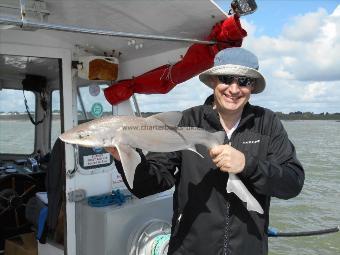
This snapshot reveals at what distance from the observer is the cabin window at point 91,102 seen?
4.86 m

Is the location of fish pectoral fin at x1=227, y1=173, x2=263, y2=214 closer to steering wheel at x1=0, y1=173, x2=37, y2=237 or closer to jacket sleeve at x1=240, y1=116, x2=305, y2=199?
jacket sleeve at x1=240, y1=116, x2=305, y2=199

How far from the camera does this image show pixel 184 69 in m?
3.75

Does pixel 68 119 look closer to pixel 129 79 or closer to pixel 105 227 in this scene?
pixel 129 79

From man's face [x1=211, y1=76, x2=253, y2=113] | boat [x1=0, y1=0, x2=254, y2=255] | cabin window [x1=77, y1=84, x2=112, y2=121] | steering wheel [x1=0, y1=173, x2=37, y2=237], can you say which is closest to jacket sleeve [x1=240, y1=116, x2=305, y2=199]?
man's face [x1=211, y1=76, x2=253, y2=113]

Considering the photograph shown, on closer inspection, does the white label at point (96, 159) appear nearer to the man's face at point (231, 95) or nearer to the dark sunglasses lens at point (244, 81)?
the man's face at point (231, 95)

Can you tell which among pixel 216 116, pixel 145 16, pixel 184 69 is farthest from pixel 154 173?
pixel 145 16

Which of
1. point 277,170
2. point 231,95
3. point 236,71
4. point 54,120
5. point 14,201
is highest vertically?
point 236,71

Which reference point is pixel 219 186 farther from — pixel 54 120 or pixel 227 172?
pixel 54 120

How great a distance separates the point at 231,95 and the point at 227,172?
1.57ft

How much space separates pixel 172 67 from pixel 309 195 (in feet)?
42.5

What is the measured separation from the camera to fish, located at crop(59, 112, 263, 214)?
88.4 inches

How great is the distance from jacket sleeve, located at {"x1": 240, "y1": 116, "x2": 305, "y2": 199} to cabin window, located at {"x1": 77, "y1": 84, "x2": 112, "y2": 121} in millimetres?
2823

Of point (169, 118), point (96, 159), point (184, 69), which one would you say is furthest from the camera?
point (96, 159)

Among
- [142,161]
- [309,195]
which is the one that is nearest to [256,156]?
[142,161]
